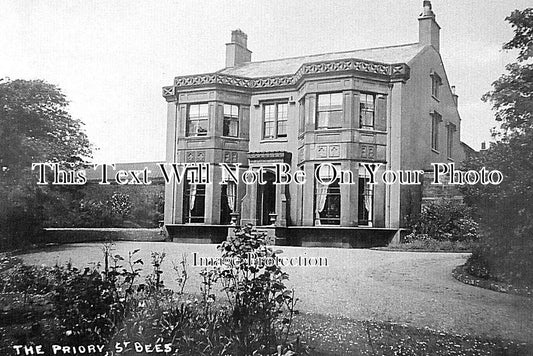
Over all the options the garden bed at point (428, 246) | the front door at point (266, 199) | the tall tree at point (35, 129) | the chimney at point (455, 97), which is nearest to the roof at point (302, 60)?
the chimney at point (455, 97)

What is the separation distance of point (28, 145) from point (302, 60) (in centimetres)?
183

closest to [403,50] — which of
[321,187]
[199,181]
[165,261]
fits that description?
[321,187]

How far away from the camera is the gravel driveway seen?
7.98ft

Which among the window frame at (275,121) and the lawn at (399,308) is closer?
the lawn at (399,308)

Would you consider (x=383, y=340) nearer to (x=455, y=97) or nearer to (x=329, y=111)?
(x=329, y=111)

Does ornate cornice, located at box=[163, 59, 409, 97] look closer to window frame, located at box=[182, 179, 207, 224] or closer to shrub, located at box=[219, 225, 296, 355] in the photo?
window frame, located at box=[182, 179, 207, 224]

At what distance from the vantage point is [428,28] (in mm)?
2750

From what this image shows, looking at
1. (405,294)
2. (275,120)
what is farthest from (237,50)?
(405,294)

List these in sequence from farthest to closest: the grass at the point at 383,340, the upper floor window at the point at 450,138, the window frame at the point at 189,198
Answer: the window frame at the point at 189,198
the upper floor window at the point at 450,138
the grass at the point at 383,340

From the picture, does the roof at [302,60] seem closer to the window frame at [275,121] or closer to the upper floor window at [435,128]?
the window frame at [275,121]

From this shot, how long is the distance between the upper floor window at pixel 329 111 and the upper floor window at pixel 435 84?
493mm

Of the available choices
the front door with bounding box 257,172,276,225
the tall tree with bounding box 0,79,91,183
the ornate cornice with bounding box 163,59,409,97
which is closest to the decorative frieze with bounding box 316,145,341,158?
the front door with bounding box 257,172,276,225

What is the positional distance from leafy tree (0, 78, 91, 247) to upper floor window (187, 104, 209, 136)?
749 millimetres

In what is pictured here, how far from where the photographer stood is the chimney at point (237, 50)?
290 centimetres
